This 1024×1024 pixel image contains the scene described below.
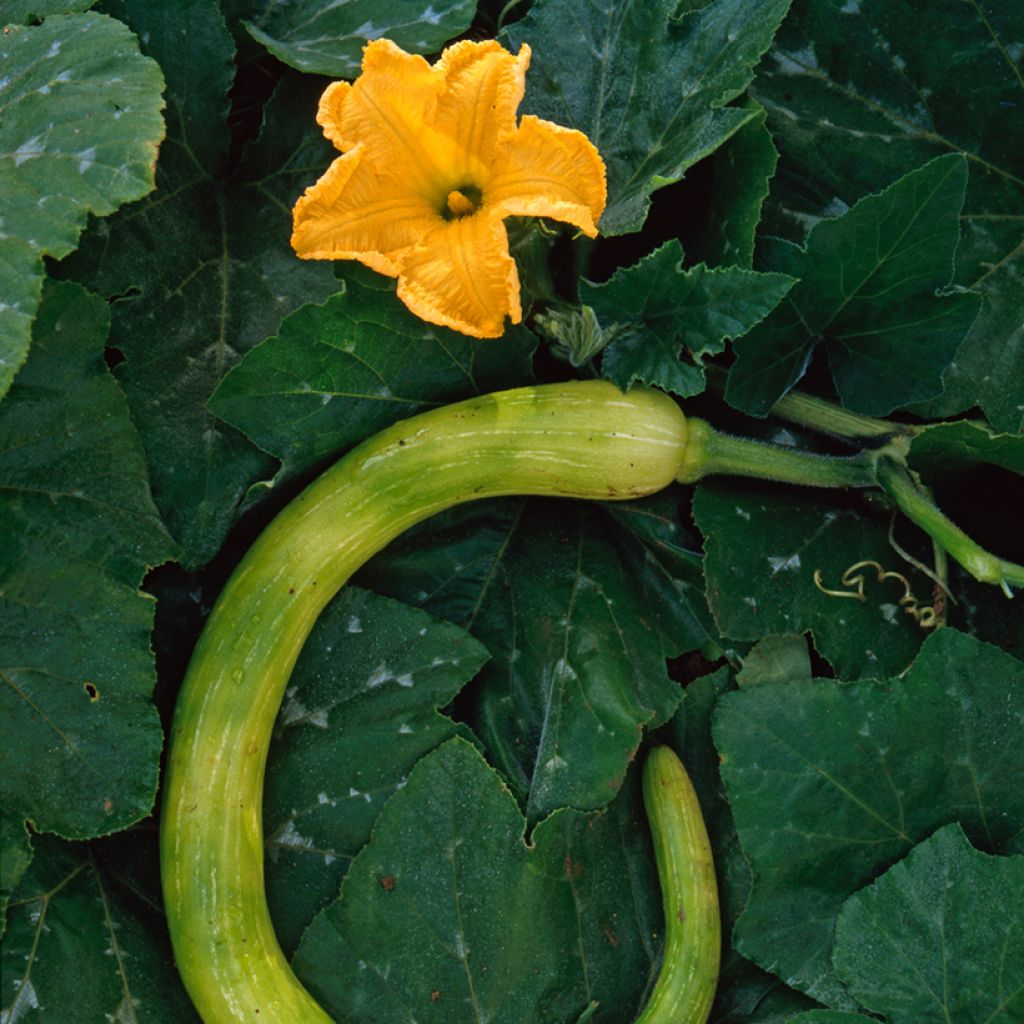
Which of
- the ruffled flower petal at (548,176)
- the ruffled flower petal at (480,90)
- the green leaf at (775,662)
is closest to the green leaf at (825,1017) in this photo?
the green leaf at (775,662)

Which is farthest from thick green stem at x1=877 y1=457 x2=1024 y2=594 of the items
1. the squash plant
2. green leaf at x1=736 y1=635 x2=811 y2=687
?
green leaf at x1=736 y1=635 x2=811 y2=687

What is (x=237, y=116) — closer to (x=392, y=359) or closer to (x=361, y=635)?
(x=392, y=359)

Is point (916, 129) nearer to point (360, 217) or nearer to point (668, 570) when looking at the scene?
point (668, 570)

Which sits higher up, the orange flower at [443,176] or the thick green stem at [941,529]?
the orange flower at [443,176]

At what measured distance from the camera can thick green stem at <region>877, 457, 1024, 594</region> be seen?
4.71 ft

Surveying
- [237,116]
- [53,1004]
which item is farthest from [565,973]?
[237,116]

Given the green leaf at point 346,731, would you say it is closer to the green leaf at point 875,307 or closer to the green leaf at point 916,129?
the green leaf at point 875,307

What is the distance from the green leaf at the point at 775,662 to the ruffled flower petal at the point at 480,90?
732 millimetres

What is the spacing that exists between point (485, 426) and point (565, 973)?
26.8 inches

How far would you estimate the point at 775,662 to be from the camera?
1.61 meters

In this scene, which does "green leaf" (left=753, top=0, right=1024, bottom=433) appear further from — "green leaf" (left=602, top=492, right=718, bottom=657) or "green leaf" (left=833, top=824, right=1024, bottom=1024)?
"green leaf" (left=833, top=824, right=1024, bottom=1024)

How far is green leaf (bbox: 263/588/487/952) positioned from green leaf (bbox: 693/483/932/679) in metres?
0.32

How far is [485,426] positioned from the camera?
58.4 inches

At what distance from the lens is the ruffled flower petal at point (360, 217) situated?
1277 millimetres
